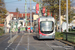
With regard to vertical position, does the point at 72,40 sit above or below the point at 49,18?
below

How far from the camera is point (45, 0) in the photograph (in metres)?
40.7

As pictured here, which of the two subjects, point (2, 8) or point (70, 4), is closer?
point (70, 4)

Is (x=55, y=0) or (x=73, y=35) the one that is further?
(x=55, y=0)

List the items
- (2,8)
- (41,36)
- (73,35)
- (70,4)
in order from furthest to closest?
(2,8), (70,4), (41,36), (73,35)

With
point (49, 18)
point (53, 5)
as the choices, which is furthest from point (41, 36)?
point (53, 5)

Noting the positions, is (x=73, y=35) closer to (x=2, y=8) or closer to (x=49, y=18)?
(x=49, y=18)

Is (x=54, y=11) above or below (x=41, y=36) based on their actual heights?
above

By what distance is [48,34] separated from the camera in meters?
26.3

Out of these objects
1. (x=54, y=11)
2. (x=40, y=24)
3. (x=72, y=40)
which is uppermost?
(x=54, y=11)

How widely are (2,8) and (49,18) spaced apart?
33.1 m

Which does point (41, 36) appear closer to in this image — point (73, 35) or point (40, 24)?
point (40, 24)

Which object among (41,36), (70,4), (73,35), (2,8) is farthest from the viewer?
(2,8)

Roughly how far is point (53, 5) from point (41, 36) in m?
15.5

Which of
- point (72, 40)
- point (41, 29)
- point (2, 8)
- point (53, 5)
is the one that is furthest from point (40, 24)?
point (2, 8)
